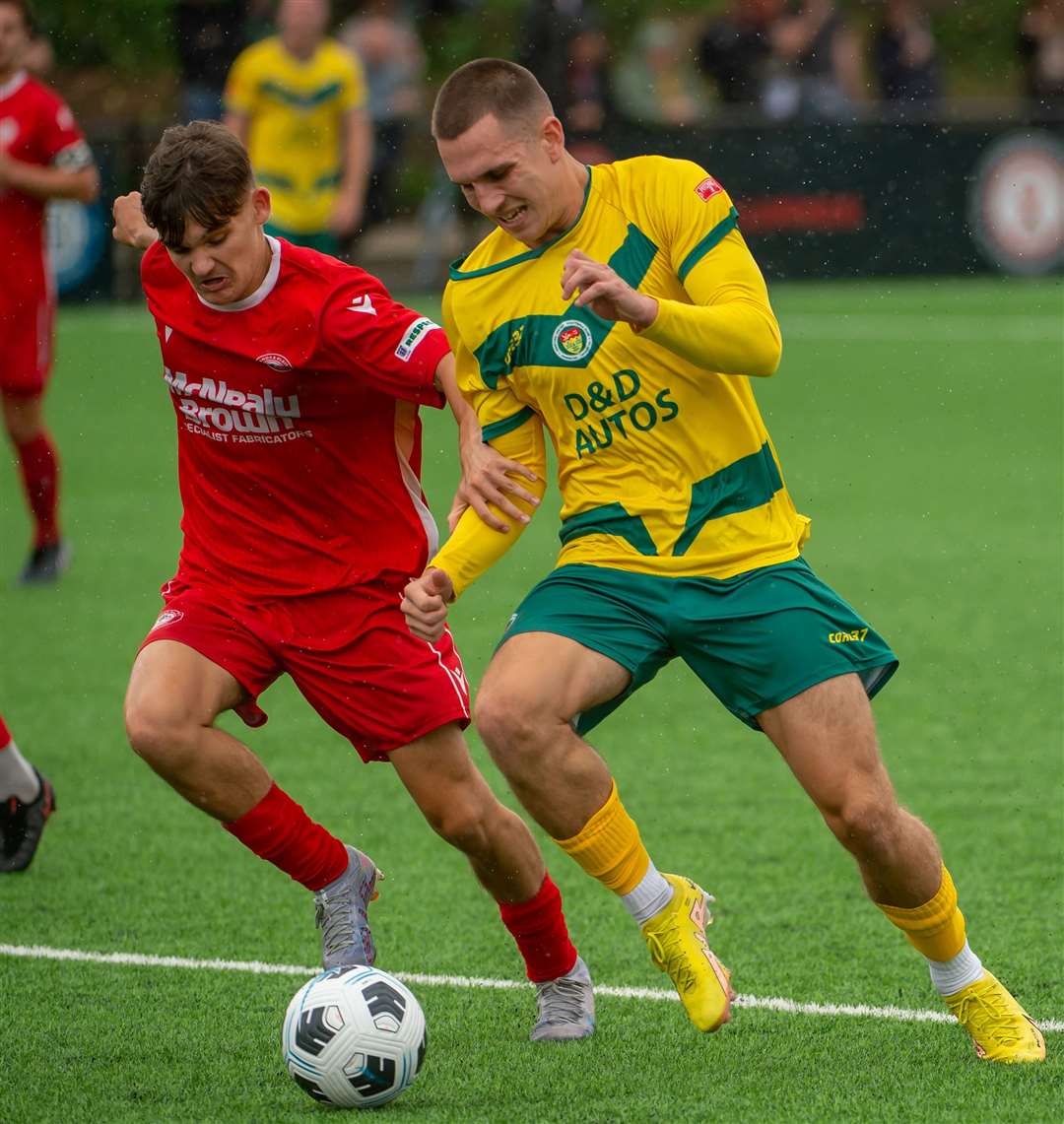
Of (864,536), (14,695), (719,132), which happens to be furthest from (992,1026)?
(719,132)

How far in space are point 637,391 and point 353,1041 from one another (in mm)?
1385

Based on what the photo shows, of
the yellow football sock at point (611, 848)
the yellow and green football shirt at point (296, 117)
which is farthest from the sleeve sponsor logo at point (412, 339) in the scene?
the yellow and green football shirt at point (296, 117)

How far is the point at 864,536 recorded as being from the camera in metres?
10.1

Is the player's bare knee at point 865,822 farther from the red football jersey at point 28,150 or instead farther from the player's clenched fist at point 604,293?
the red football jersey at point 28,150

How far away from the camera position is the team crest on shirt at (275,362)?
14.5 feet

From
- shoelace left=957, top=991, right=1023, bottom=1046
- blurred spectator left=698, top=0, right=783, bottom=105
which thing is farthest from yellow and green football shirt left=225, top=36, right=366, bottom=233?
blurred spectator left=698, top=0, right=783, bottom=105

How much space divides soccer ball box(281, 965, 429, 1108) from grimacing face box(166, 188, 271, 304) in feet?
4.82

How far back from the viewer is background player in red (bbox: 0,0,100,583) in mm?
8781

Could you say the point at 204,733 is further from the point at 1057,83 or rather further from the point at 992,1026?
the point at 1057,83

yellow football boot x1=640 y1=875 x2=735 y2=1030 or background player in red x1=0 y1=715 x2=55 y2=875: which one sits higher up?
yellow football boot x1=640 y1=875 x2=735 y2=1030

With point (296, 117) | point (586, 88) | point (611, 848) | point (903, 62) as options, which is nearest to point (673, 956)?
point (611, 848)

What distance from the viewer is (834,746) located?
13.1 feet

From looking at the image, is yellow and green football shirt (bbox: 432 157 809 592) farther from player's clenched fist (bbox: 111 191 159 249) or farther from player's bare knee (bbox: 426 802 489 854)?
player's clenched fist (bbox: 111 191 159 249)

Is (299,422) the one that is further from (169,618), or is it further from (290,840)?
(290,840)
